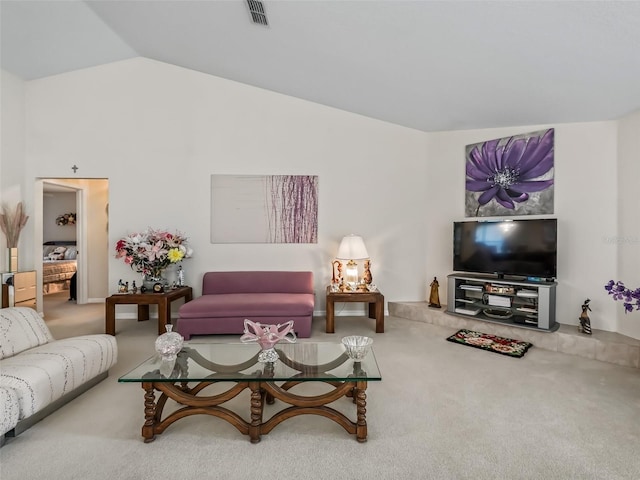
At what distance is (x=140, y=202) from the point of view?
173 inches

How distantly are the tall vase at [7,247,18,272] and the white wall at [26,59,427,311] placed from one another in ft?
3.34

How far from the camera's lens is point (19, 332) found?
2295 mm

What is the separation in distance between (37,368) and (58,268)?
5595 mm

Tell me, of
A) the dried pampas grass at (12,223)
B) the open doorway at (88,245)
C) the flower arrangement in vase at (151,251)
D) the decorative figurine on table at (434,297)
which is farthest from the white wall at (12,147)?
Answer: the decorative figurine on table at (434,297)

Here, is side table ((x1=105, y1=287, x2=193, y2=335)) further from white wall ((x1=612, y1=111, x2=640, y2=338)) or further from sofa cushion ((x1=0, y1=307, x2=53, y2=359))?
white wall ((x1=612, y1=111, x2=640, y2=338))

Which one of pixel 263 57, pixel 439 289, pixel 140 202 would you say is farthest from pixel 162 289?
pixel 439 289

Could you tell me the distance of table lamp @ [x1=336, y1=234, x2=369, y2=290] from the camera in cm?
406

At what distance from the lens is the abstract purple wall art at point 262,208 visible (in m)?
4.42

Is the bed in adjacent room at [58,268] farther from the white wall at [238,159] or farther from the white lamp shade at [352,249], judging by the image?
the white lamp shade at [352,249]

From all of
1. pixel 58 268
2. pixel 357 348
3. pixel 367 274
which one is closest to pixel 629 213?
pixel 367 274

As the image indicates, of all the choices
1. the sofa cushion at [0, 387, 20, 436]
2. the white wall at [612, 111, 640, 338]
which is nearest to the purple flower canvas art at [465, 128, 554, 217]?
the white wall at [612, 111, 640, 338]

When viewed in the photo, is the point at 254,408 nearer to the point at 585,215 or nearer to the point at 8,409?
the point at 8,409

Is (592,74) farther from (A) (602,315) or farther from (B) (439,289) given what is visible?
(B) (439,289)

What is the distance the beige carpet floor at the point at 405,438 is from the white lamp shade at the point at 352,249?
1638 mm
